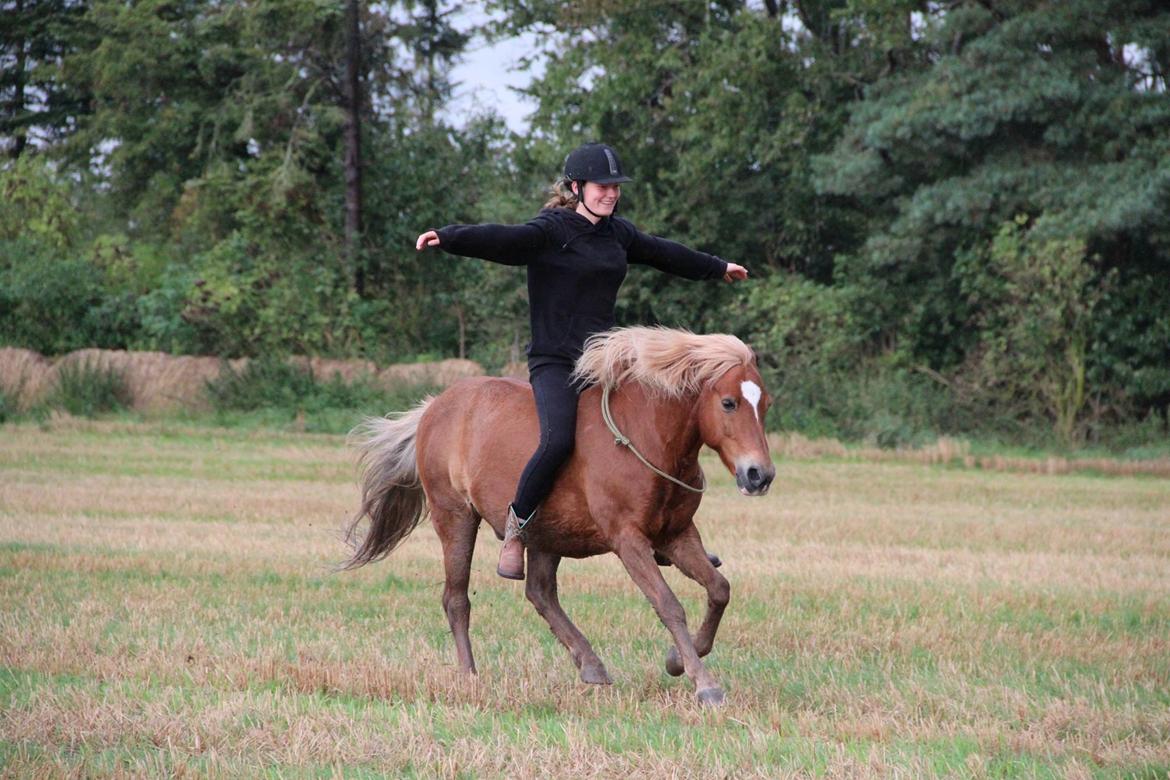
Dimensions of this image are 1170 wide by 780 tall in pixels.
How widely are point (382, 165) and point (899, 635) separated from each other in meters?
28.3

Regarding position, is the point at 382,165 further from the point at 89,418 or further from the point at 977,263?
the point at 977,263

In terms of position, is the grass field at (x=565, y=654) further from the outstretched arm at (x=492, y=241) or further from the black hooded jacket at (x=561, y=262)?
the outstretched arm at (x=492, y=241)

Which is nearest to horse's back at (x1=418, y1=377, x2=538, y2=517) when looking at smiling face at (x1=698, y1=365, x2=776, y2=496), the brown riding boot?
the brown riding boot

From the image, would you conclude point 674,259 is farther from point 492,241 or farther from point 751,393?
point 751,393

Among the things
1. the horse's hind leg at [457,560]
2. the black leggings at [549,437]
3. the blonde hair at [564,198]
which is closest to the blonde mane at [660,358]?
the black leggings at [549,437]

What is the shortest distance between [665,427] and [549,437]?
0.61m

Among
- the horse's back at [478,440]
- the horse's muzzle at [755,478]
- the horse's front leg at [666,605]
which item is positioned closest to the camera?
the horse's muzzle at [755,478]

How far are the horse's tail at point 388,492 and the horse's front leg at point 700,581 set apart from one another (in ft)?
7.62

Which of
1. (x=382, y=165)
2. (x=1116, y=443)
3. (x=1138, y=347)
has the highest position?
(x=382, y=165)

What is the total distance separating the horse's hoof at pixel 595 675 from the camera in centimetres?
716

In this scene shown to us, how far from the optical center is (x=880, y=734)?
602 cm

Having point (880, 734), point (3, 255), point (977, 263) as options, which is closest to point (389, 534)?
point (880, 734)

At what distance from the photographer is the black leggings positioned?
282 inches

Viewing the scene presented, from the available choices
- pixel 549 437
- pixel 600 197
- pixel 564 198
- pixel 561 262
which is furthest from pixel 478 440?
pixel 600 197
